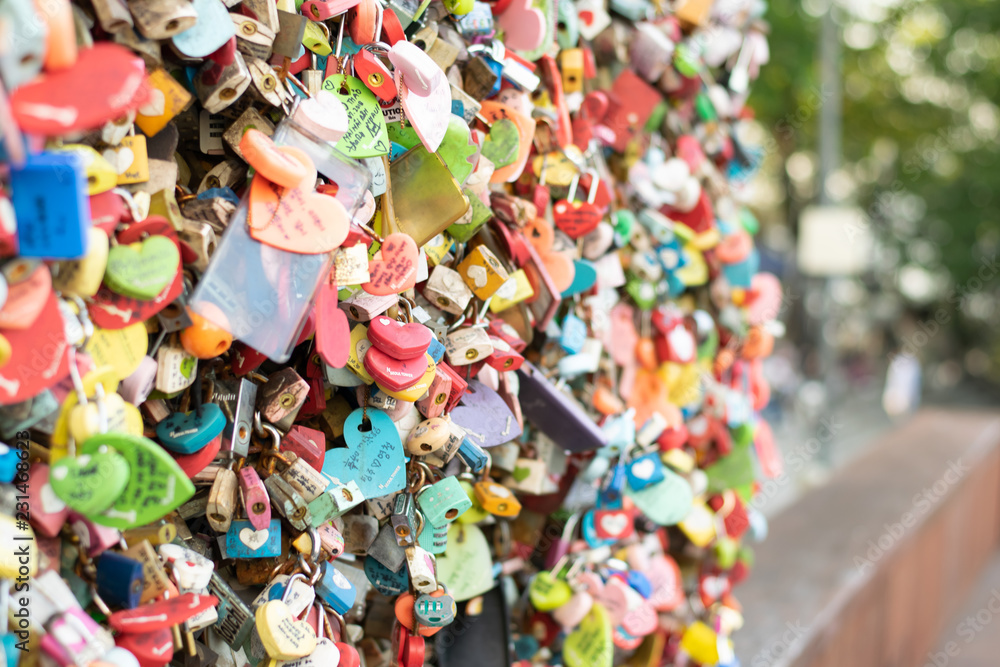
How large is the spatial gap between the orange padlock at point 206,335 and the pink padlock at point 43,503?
13 centimetres

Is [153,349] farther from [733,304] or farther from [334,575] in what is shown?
[733,304]

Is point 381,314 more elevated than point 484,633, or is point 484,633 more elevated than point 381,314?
point 381,314

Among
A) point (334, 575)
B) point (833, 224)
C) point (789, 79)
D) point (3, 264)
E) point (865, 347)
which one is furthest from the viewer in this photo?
point (865, 347)

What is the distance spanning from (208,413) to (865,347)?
54.3ft

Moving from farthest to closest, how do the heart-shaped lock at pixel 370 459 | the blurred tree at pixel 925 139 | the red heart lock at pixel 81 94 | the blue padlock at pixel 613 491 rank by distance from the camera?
the blurred tree at pixel 925 139, the blue padlock at pixel 613 491, the heart-shaped lock at pixel 370 459, the red heart lock at pixel 81 94

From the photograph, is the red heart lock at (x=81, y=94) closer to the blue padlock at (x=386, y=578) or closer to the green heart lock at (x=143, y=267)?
the green heart lock at (x=143, y=267)

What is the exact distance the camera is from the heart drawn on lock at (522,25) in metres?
1.00

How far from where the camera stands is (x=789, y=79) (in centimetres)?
1062

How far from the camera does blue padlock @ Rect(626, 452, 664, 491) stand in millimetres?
1213

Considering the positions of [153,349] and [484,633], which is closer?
[153,349]

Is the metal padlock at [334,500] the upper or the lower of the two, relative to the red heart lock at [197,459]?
lower

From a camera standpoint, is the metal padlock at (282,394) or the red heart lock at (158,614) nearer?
the red heart lock at (158,614)

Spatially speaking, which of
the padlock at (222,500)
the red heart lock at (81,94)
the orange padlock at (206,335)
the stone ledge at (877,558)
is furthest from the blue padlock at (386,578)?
the stone ledge at (877,558)

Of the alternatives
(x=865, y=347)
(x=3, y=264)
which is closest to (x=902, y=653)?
(x=3, y=264)
